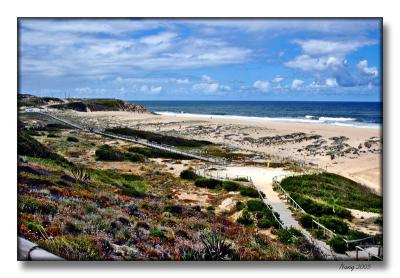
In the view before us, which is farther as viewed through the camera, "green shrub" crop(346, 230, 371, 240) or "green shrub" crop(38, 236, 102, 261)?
"green shrub" crop(346, 230, 371, 240)

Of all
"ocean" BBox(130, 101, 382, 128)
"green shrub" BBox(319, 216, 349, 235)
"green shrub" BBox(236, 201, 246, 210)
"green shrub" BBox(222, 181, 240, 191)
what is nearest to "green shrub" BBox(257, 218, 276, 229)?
"green shrub" BBox(236, 201, 246, 210)

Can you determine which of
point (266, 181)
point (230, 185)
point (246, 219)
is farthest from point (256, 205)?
point (266, 181)

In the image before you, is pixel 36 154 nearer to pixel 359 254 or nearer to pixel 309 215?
pixel 309 215

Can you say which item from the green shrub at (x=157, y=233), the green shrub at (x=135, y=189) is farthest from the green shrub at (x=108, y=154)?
the green shrub at (x=157, y=233)

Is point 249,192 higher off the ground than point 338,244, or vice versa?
point 249,192

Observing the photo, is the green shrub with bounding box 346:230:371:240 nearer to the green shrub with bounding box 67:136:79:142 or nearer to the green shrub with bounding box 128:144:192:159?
the green shrub with bounding box 128:144:192:159

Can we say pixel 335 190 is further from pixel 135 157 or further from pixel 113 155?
pixel 113 155
